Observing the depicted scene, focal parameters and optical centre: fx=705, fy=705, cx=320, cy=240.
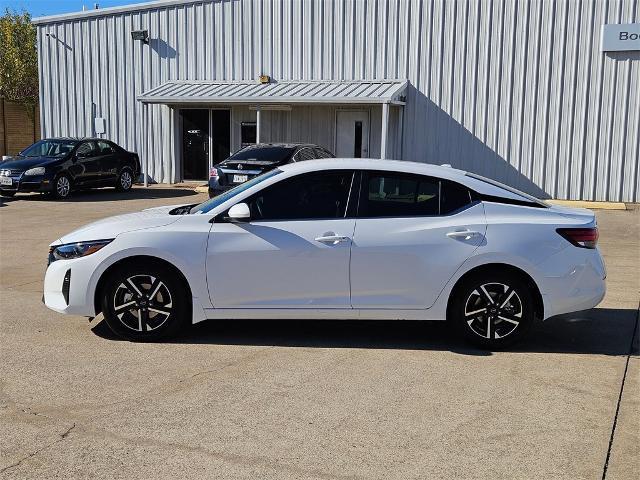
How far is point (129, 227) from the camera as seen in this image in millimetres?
5820

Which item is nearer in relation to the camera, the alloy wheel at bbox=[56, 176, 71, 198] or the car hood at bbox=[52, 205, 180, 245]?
the car hood at bbox=[52, 205, 180, 245]

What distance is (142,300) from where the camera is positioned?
19.0ft

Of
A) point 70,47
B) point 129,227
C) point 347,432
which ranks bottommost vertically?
point 347,432

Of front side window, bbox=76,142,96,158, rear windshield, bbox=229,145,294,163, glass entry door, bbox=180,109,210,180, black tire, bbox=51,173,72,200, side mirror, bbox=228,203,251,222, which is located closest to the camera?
side mirror, bbox=228,203,251,222

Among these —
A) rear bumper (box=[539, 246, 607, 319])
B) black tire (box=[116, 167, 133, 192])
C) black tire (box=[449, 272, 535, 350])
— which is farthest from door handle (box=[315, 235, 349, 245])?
black tire (box=[116, 167, 133, 192])

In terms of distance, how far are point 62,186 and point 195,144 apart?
5.35 meters

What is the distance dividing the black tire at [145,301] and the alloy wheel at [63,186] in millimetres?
12827

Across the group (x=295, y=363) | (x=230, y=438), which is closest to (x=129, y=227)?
(x=295, y=363)

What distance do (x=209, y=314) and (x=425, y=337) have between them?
1901 mm

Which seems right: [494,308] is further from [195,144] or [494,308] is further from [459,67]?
[195,144]

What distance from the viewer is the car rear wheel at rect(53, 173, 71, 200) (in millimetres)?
17500

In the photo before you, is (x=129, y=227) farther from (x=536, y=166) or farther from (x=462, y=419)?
(x=536, y=166)

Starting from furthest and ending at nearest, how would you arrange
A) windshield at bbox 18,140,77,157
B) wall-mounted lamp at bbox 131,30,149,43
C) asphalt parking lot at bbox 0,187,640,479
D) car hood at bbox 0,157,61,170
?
wall-mounted lamp at bbox 131,30,149,43
windshield at bbox 18,140,77,157
car hood at bbox 0,157,61,170
asphalt parking lot at bbox 0,187,640,479

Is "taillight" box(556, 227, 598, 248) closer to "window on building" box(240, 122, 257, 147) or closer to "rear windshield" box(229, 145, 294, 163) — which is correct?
"rear windshield" box(229, 145, 294, 163)
